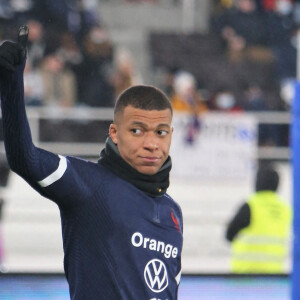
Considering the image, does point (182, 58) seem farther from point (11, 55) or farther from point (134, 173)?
point (11, 55)

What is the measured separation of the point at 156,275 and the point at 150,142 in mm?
416

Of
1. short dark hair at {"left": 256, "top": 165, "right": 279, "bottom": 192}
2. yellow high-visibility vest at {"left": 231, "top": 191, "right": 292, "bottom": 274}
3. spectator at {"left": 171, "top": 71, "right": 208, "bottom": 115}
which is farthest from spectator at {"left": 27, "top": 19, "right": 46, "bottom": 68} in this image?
short dark hair at {"left": 256, "top": 165, "right": 279, "bottom": 192}

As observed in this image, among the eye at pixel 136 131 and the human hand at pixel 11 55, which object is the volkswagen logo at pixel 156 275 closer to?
the eye at pixel 136 131

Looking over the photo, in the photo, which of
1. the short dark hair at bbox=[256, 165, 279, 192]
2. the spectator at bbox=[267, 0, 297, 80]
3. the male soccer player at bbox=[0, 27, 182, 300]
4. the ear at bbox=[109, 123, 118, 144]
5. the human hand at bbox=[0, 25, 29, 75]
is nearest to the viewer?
the human hand at bbox=[0, 25, 29, 75]

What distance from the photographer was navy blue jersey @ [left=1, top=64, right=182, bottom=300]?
3.04 metres

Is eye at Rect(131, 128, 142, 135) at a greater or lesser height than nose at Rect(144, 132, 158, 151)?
greater

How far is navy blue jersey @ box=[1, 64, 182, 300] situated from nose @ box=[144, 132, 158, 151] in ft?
0.48

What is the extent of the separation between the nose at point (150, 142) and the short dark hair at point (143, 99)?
0.08 m

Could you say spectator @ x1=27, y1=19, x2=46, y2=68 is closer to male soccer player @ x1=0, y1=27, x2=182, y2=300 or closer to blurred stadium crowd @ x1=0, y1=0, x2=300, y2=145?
blurred stadium crowd @ x1=0, y1=0, x2=300, y2=145

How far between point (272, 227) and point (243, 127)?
3388 millimetres

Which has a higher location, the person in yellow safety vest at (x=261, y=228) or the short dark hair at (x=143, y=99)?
the person in yellow safety vest at (x=261, y=228)

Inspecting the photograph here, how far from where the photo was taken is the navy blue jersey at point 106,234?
3035mm

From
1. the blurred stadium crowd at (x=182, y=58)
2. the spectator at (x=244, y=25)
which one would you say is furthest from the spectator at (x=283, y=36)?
the spectator at (x=244, y=25)

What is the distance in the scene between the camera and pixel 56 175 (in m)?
2.98
